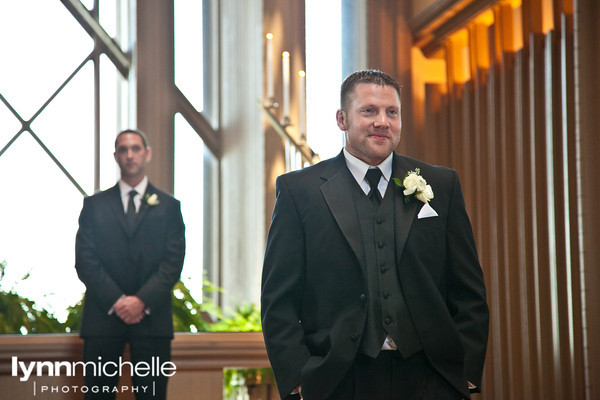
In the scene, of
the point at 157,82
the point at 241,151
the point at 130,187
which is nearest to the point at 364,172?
the point at 130,187

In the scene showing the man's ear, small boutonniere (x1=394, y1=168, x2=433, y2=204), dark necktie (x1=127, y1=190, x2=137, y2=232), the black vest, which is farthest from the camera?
dark necktie (x1=127, y1=190, x2=137, y2=232)

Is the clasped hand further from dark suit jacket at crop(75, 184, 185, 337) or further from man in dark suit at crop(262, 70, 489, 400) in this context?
man in dark suit at crop(262, 70, 489, 400)

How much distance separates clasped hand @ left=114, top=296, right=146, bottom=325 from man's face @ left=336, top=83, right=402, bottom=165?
2.46 metres

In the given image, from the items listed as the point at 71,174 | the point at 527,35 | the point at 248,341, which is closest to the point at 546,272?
the point at 527,35

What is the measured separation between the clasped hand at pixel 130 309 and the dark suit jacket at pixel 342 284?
233 centimetres

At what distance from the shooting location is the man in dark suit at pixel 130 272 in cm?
401

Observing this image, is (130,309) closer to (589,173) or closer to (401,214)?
(589,173)

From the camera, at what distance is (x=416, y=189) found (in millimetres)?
1940

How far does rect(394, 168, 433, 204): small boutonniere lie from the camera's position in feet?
6.36

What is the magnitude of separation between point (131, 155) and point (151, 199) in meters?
0.39

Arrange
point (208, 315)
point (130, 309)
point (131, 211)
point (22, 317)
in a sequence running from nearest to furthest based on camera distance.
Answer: point (130, 309) < point (131, 211) < point (22, 317) < point (208, 315)

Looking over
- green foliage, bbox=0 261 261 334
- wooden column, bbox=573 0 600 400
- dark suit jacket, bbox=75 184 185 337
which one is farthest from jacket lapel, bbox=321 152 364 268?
green foliage, bbox=0 261 261 334

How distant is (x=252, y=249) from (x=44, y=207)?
4.71ft

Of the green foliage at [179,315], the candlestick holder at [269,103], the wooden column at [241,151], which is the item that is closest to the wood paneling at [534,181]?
the candlestick holder at [269,103]
